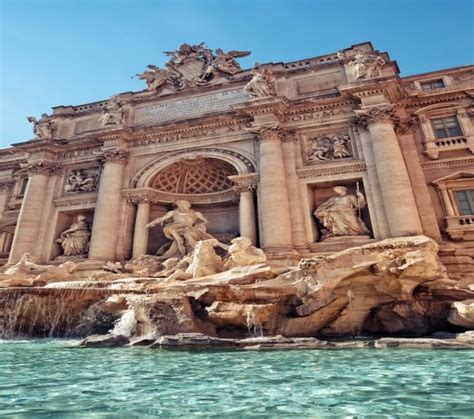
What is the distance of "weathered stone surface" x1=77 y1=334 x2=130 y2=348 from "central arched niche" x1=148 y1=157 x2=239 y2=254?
34.3 feet

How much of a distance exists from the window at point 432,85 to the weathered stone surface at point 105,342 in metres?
17.7

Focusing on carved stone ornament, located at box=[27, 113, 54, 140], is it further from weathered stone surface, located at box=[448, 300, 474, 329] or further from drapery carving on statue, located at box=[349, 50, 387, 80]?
weathered stone surface, located at box=[448, 300, 474, 329]

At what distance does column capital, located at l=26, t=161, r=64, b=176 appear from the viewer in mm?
19188

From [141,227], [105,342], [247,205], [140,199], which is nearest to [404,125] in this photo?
[247,205]

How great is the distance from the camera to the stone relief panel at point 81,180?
18.9 meters

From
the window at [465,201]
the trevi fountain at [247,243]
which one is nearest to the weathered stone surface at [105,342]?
the trevi fountain at [247,243]

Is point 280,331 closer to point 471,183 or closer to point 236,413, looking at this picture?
point 236,413

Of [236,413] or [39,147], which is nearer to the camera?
Result: [236,413]

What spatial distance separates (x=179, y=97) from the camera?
1981cm

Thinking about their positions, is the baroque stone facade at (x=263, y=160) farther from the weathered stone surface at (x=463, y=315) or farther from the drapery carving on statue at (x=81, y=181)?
the weathered stone surface at (x=463, y=315)

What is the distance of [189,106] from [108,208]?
24.2ft

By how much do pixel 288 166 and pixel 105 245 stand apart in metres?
9.48

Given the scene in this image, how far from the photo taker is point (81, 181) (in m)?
19.1

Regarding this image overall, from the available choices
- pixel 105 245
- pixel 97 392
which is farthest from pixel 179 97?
pixel 97 392
